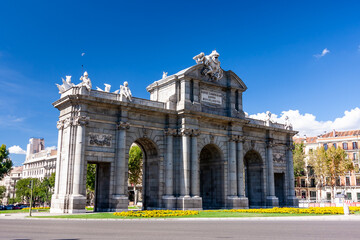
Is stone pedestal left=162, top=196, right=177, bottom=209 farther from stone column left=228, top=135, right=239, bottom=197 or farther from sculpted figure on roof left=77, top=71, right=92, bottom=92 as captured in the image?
sculpted figure on roof left=77, top=71, right=92, bottom=92

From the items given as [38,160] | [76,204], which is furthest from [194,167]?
[38,160]

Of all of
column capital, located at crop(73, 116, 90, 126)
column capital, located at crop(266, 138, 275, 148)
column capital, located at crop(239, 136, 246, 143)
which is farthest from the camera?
column capital, located at crop(266, 138, 275, 148)

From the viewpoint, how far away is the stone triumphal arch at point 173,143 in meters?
35.7

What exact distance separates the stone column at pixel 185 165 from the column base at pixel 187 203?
0.49m

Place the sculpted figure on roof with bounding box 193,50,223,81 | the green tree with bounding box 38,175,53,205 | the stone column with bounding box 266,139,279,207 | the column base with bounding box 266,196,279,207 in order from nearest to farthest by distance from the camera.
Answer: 1. the sculpted figure on roof with bounding box 193,50,223,81
2. the column base with bounding box 266,196,279,207
3. the stone column with bounding box 266,139,279,207
4. the green tree with bounding box 38,175,53,205

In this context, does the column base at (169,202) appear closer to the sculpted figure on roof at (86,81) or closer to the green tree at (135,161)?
the sculpted figure on roof at (86,81)

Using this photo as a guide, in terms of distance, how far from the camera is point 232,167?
146 feet

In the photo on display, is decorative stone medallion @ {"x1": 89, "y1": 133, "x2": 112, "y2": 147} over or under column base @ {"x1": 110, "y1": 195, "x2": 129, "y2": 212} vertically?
over

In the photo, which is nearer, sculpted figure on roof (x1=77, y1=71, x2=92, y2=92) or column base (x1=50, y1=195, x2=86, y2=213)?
column base (x1=50, y1=195, x2=86, y2=213)

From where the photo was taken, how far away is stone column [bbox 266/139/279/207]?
160ft

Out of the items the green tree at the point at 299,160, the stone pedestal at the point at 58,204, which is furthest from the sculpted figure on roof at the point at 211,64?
the green tree at the point at 299,160

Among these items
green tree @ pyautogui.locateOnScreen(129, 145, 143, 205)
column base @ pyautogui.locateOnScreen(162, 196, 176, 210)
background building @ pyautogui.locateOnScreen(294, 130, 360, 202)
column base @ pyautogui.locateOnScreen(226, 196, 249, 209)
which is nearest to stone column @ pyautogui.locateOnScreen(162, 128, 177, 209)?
column base @ pyautogui.locateOnScreen(162, 196, 176, 210)

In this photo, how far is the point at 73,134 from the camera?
116 feet

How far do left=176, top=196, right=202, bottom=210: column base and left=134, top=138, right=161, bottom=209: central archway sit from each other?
236 centimetres
